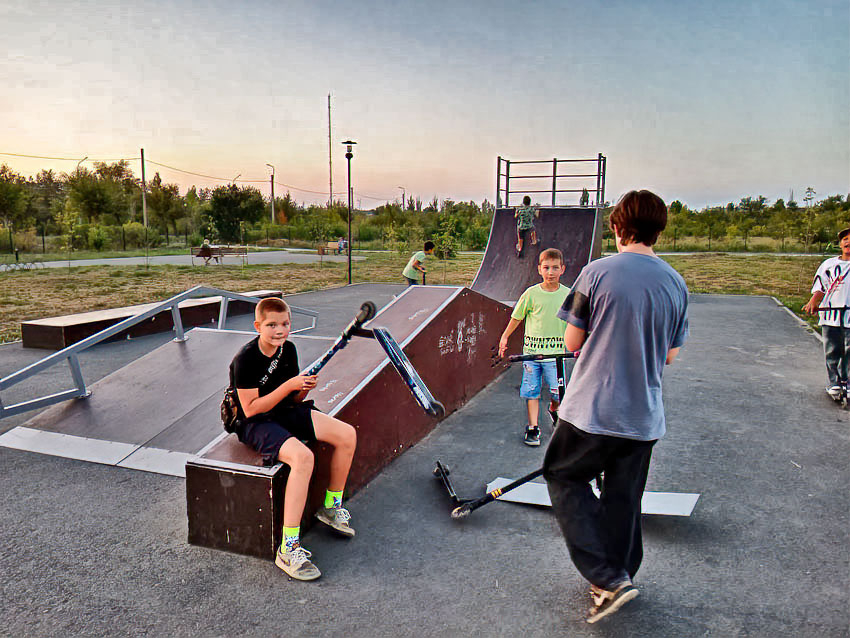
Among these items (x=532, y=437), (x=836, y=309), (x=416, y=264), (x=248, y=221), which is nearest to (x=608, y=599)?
(x=532, y=437)

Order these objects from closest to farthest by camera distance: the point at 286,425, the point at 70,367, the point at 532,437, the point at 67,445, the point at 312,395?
the point at 286,425
the point at 312,395
the point at 67,445
the point at 532,437
the point at 70,367

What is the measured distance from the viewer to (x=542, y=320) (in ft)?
15.2

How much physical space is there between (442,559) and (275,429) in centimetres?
113

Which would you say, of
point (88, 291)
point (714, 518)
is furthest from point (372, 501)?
point (88, 291)

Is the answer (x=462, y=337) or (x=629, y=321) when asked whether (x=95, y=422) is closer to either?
(x=462, y=337)

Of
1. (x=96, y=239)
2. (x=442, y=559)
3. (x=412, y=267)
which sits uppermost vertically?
(x=96, y=239)

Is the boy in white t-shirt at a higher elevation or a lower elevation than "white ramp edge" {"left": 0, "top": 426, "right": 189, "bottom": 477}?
higher

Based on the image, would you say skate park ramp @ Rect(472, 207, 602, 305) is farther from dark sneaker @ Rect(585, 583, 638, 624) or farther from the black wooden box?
dark sneaker @ Rect(585, 583, 638, 624)

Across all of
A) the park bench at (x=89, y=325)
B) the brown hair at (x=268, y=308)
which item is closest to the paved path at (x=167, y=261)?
the park bench at (x=89, y=325)

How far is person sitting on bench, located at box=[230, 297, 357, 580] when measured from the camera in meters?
3.00

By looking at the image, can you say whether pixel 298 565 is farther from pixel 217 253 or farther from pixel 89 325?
pixel 217 253

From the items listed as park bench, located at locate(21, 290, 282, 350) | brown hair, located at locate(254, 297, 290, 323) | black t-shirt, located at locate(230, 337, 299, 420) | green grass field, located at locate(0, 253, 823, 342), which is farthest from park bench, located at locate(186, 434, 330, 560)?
green grass field, located at locate(0, 253, 823, 342)

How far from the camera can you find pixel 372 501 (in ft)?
12.6

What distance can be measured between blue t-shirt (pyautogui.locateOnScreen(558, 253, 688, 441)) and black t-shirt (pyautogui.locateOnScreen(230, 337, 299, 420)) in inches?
60.8
